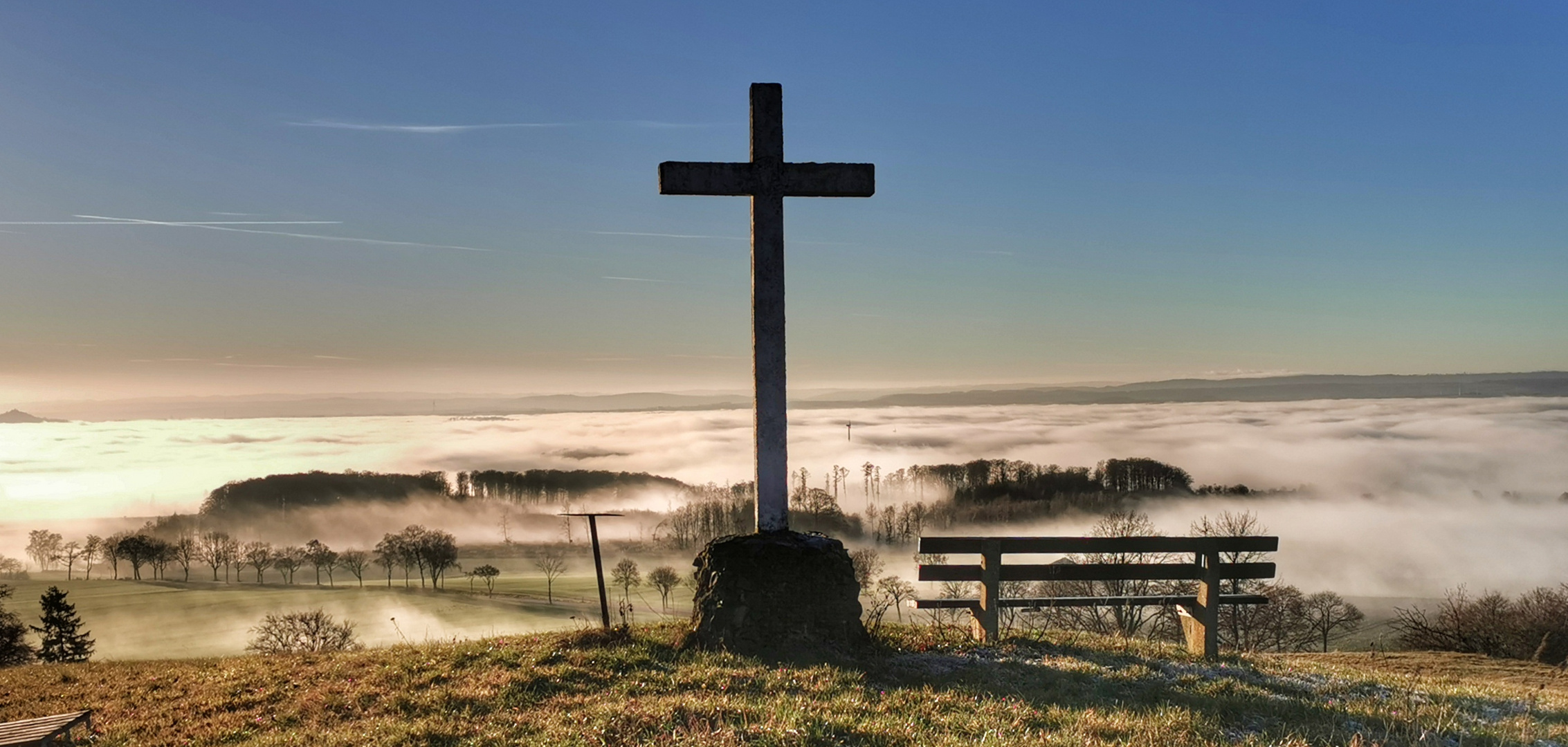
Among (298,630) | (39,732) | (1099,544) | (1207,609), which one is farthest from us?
(298,630)

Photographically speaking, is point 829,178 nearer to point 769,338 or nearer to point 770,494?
point 769,338

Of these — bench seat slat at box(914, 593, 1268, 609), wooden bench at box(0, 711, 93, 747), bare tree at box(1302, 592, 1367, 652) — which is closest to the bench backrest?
bench seat slat at box(914, 593, 1268, 609)

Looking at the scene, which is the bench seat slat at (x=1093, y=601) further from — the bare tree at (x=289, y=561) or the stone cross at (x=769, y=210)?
the bare tree at (x=289, y=561)

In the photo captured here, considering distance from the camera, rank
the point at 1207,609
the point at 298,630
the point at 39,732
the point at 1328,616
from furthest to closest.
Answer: the point at 298,630
the point at 1328,616
the point at 1207,609
the point at 39,732

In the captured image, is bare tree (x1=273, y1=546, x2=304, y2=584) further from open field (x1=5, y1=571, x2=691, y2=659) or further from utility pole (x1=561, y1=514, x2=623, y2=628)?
utility pole (x1=561, y1=514, x2=623, y2=628)

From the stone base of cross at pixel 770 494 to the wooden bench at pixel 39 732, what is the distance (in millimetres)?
5756

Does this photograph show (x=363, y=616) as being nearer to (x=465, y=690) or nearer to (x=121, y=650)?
(x=121, y=650)

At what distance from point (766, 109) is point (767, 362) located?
3139 millimetres

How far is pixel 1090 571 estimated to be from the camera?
11.0m

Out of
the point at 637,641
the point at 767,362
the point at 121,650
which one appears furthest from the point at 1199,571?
the point at 121,650

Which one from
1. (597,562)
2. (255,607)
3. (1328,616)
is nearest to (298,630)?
(255,607)

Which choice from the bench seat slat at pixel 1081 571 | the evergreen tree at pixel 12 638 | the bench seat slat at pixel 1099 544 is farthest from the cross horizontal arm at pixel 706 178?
the evergreen tree at pixel 12 638

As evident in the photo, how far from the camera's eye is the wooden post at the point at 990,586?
1070 centimetres

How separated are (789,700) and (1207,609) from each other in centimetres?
684
